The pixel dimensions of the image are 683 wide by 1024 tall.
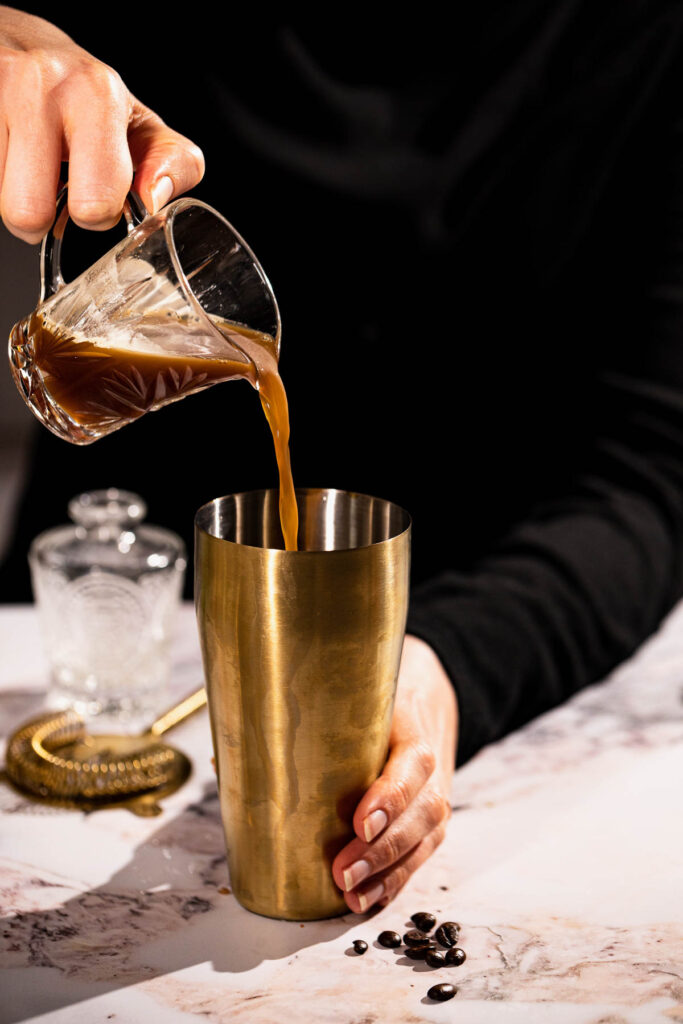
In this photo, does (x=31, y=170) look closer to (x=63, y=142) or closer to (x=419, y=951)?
(x=63, y=142)

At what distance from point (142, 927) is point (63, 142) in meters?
0.60

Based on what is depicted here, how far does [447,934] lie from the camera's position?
754mm

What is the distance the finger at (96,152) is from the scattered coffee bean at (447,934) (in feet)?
1.90

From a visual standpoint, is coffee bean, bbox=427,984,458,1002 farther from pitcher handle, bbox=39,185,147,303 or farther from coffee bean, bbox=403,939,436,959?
pitcher handle, bbox=39,185,147,303

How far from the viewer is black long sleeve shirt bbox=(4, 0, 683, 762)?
5.42 ft

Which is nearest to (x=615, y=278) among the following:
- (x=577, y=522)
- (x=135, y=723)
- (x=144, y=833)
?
(x=577, y=522)

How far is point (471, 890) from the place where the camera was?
0.83 m

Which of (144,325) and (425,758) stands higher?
(144,325)

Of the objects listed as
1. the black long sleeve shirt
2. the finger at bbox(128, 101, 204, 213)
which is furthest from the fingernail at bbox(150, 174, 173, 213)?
the black long sleeve shirt

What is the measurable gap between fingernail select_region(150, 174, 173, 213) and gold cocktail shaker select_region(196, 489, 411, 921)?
25cm

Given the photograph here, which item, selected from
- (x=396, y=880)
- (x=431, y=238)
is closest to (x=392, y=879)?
(x=396, y=880)

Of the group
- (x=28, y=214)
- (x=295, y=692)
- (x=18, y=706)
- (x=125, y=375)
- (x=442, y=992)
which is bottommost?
(x=18, y=706)

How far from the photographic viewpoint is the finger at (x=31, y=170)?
2.68 feet

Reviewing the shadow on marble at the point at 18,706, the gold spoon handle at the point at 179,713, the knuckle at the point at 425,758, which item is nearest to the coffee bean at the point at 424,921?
the knuckle at the point at 425,758
